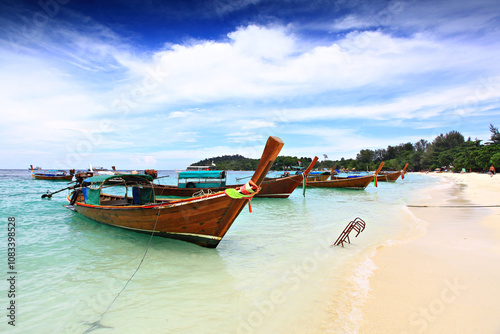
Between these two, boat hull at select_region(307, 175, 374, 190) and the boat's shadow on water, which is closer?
the boat's shadow on water

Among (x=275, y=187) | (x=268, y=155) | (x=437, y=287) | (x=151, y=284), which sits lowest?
(x=151, y=284)

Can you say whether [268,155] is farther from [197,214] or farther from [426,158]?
[426,158]

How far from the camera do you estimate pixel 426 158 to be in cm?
9088

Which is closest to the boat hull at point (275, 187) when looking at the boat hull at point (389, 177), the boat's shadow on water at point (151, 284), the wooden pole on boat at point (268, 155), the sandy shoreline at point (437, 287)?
the boat's shadow on water at point (151, 284)

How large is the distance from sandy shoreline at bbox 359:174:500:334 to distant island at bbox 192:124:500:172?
22108 millimetres

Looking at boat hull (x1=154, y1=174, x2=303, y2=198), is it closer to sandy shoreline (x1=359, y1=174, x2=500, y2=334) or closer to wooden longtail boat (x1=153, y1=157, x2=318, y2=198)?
wooden longtail boat (x1=153, y1=157, x2=318, y2=198)

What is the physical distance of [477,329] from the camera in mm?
3496

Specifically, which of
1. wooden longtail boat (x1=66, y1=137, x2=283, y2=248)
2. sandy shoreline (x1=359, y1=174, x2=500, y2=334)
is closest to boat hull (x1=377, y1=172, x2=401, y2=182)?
sandy shoreline (x1=359, y1=174, x2=500, y2=334)

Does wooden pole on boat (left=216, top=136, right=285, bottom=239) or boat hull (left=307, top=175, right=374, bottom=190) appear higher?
wooden pole on boat (left=216, top=136, right=285, bottom=239)

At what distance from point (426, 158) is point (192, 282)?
106 metres

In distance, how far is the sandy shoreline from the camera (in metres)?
3.70

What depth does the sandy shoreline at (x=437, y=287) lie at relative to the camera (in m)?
3.70

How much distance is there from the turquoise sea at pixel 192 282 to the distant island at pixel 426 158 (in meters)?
19.1

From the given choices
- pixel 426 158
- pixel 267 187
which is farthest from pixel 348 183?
pixel 426 158
